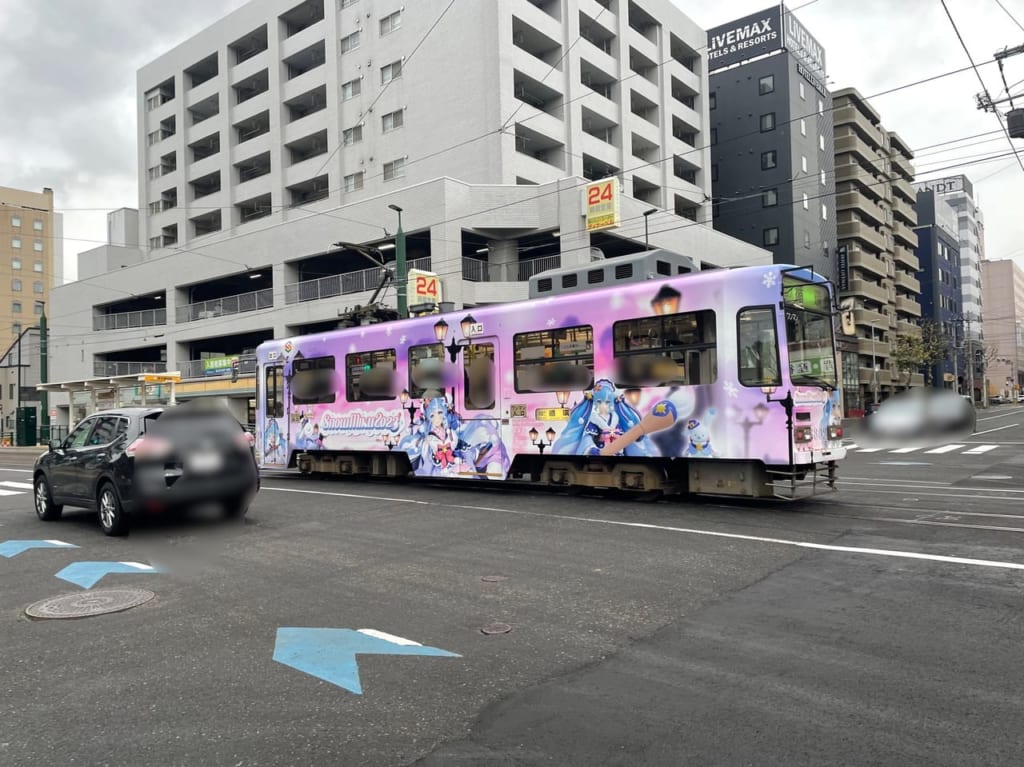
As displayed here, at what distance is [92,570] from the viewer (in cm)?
728

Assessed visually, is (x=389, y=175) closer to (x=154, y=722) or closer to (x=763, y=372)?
(x=763, y=372)

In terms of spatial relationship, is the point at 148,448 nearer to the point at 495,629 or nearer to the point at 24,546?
the point at 24,546

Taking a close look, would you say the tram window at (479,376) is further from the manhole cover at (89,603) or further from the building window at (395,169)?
the building window at (395,169)

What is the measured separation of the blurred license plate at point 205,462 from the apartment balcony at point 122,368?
40972 millimetres

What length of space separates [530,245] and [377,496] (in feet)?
79.9

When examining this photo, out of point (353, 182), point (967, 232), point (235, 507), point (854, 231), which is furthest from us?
point (967, 232)

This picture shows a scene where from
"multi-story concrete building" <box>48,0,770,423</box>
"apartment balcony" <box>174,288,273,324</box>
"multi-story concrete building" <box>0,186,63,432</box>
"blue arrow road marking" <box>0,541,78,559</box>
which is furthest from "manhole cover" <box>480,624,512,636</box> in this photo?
"multi-story concrete building" <box>0,186,63,432</box>

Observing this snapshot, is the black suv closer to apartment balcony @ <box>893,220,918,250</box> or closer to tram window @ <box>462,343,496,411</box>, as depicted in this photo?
tram window @ <box>462,343,496,411</box>

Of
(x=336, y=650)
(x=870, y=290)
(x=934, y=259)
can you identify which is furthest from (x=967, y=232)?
(x=336, y=650)

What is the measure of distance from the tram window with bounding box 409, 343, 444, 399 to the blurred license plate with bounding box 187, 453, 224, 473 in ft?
16.3

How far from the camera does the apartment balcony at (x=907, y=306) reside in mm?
75569

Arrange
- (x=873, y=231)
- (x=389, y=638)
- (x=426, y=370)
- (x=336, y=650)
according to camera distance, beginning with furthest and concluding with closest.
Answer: (x=873, y=231) → (x=426, y=370) → (x=389, y=638) → (x=336, y=650)

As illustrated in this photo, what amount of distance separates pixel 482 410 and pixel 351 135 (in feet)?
109

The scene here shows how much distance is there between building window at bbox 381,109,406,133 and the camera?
3894 centimetres
